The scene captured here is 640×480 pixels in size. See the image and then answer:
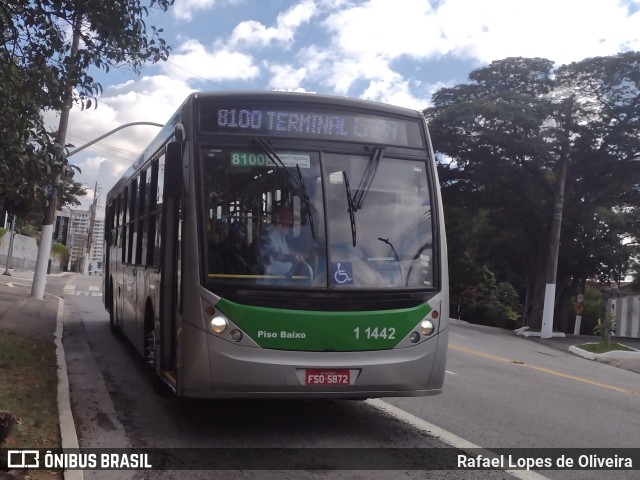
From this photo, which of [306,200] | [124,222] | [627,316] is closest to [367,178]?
[306,200]

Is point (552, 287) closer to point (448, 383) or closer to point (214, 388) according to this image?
point (448, 383)

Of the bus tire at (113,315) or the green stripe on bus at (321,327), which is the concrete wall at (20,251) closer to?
the bus tire at (113,315)

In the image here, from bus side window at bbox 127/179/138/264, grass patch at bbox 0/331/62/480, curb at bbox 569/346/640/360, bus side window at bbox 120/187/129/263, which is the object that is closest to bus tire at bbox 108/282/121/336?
grass patch at bbox 0/331/62/480

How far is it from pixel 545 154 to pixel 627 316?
7.94 meters

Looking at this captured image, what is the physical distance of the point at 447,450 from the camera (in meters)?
6.55

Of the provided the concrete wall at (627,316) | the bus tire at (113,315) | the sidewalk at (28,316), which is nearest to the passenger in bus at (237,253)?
the sidewalk at (28,316)

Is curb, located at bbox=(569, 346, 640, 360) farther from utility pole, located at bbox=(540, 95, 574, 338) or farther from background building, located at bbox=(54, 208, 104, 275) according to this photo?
background building, located at bbox=(54, 208, 104, 275)

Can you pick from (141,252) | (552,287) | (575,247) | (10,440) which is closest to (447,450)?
(10,440)

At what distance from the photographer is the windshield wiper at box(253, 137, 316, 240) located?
6604 millimetres

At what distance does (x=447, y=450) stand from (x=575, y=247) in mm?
31184

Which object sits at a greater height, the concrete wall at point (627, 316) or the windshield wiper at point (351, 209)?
the windshield wiper at point (351, 209)

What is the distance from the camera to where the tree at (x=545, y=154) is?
3050cm

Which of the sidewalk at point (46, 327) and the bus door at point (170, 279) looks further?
the bus door at point (170, 279)

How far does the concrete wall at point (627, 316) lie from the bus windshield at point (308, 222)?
2580cm
